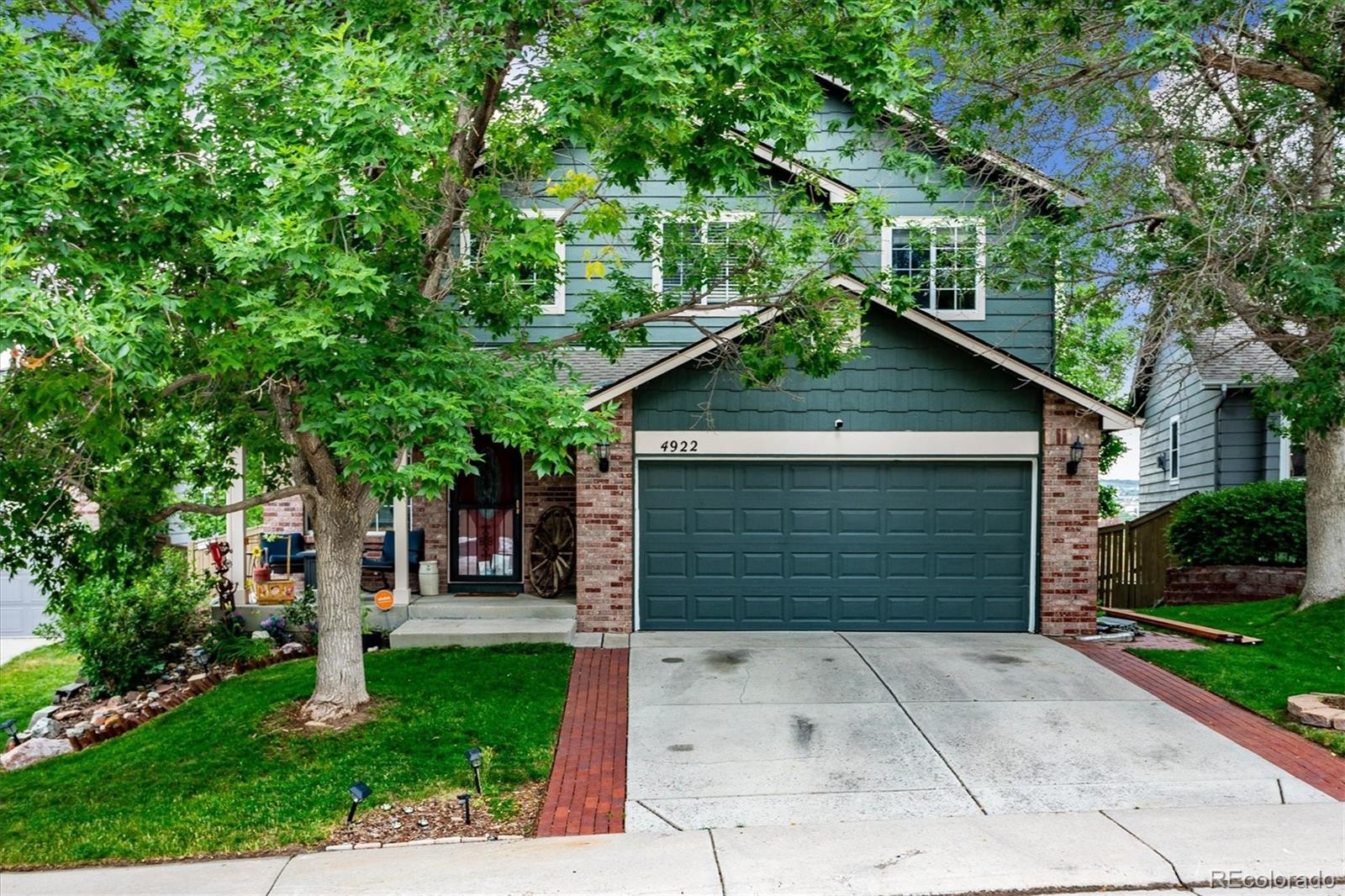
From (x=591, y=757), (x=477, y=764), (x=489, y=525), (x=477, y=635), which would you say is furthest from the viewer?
(x=489, y=525)

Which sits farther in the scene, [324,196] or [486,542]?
[486,542]

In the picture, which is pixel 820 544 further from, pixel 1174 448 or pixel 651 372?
pixel 1174 448

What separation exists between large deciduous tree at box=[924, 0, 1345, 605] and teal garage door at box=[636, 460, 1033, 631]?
3.23 metres

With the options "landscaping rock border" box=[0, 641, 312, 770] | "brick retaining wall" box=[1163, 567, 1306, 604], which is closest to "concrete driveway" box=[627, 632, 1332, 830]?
"landscaping rock border" box=[0, 641, 312, 770]

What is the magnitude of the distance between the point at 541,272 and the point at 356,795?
4.49 meters

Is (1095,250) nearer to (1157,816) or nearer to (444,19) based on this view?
(1157,816)

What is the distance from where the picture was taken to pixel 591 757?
7332 mm

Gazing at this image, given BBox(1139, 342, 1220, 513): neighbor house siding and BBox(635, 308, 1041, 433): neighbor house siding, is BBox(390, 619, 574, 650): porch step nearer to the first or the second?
BBox(635, 308, 1041, 433): neighbor house siding

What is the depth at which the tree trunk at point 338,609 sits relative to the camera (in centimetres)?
827

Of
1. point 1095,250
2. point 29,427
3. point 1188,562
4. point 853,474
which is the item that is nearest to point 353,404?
point 29,427

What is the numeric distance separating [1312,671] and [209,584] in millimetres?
12536

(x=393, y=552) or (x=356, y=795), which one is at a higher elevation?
(x=393, y=552)

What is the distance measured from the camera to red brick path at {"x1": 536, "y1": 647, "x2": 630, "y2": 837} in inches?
244

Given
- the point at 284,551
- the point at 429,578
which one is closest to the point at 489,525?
the point at 429,578
